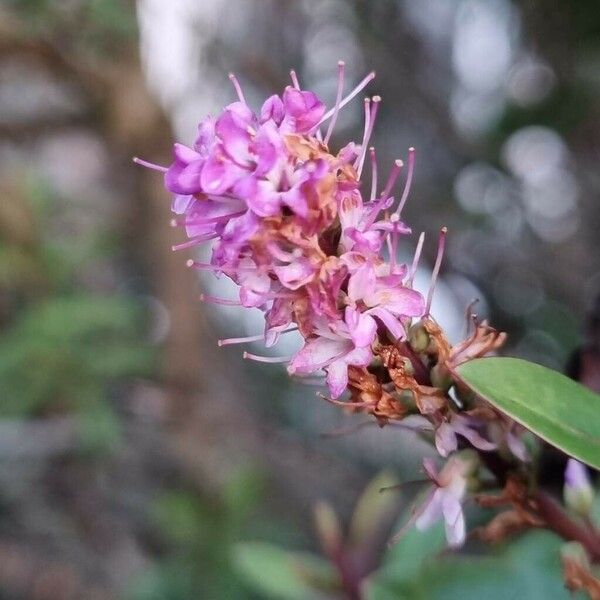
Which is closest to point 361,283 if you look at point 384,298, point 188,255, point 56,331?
point 384,298

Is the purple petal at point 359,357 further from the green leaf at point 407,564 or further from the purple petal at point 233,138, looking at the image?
the green leaf at point 407,564

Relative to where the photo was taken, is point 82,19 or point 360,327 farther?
point 82,19

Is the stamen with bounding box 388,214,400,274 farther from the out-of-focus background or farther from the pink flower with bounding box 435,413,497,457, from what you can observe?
the out-of-focus background

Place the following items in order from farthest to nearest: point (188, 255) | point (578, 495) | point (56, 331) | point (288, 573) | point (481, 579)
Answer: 1. point (188, 255)
2. point (56, 331)
3. point (288, 573)
4. point (481, 579)
5. point (578, 495)

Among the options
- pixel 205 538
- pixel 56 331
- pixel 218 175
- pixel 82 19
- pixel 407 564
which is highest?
pixel 218 175

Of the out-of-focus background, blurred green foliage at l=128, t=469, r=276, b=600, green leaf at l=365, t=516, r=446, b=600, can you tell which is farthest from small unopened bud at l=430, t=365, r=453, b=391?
blurred green foliage at l=128, t=469, r=276, b=600

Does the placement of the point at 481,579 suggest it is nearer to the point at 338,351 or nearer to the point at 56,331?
the point at 338,351

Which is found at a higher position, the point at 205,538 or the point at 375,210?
the point at 375,210
